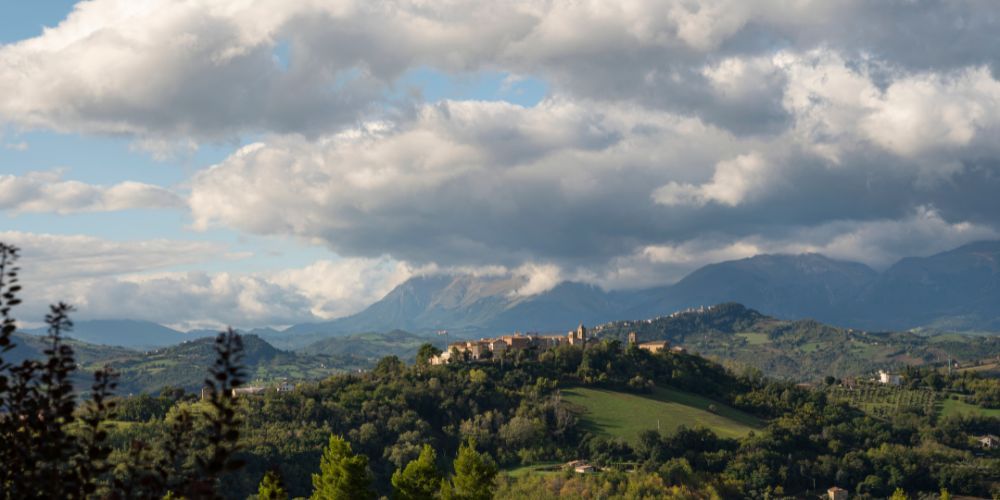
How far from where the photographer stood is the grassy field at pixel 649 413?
171625mm

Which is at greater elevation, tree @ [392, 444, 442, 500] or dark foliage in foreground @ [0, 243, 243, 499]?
dark foliage in foreground @ [0, 243, 243, 499]

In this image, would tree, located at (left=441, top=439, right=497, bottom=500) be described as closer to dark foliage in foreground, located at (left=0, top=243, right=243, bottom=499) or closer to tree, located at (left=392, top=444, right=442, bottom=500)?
tree, located at (left=392, top=444, right=442, bottom=500)

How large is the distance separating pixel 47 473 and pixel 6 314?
403cm

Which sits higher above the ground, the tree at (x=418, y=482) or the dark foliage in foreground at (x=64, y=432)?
the dark foliage in foreground at (x=64, y=432)

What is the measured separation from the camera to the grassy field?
171625 millimetres

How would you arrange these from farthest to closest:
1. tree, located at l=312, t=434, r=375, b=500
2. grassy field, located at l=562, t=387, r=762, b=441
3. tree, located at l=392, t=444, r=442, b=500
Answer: grassy field, located at l=562, t=387, r=762, b=441 < tree, located at l=392, t=444, r=442, b=500 < tree, located at l=312, t=434, r=375, b=500

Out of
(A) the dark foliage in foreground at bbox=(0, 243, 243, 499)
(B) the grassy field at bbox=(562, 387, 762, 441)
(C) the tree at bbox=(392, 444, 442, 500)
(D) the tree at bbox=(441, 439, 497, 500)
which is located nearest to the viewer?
(A) the dark foliage in foreground at bbox=(0, 243, 243, 499)

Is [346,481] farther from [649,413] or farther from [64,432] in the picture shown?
[649,413]

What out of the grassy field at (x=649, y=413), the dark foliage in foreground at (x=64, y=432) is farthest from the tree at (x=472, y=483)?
the grassy field at (x=649, y=413)

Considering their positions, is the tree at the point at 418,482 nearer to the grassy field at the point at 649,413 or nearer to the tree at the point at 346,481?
the tree at the point at 346,481

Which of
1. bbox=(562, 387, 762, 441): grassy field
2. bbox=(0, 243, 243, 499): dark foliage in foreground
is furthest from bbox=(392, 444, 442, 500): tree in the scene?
bbox=(562, 387, 762, 441): grassy field

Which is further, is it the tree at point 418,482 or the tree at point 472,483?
the tree at point 418,482

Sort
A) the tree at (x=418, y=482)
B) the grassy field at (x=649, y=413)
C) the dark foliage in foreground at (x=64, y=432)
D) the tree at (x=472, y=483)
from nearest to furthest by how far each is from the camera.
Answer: the dark foliage in foreground at (x=64, y=432) → the tree at (x=472, y=483) → the tree at (x=418, y=482) → the grassy field at (x=649, y=413)

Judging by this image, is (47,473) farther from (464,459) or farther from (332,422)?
(332,422)
